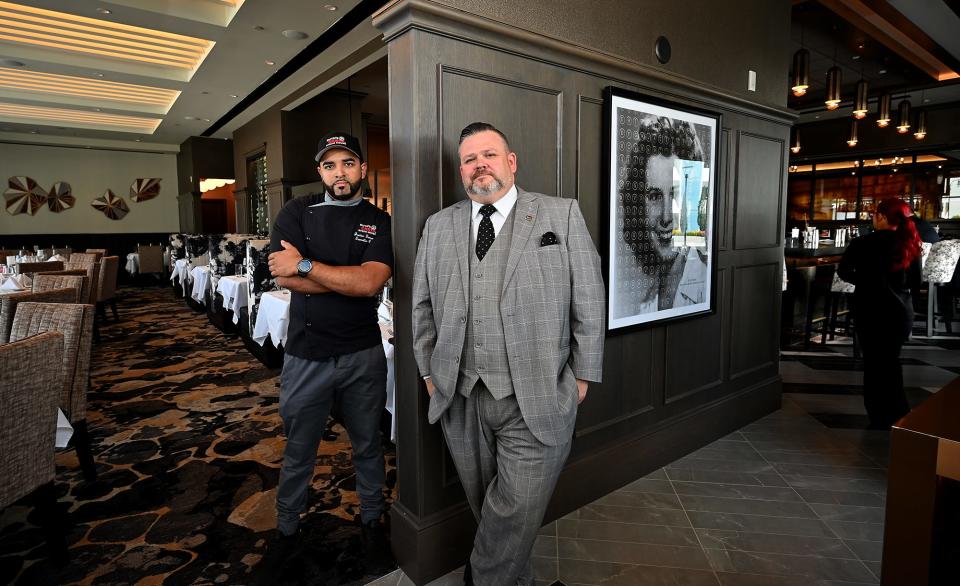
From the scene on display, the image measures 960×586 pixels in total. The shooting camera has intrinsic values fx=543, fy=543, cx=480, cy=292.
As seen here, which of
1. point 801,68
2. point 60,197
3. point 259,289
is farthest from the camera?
point 60,197

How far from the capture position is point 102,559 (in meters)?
2.42

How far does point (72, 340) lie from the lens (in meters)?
2.96

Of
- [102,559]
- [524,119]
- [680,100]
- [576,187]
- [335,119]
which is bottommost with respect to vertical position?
[102,559]

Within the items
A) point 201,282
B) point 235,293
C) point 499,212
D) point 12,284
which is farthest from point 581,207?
point 201,282

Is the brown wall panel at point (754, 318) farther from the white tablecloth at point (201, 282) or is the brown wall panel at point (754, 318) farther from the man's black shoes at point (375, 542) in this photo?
the white tablecloth at point (201, 282)

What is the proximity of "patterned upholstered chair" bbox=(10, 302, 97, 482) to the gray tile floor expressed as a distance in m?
2.06

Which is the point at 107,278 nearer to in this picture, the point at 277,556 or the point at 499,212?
the point at 277,556

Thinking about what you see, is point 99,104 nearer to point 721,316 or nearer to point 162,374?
point 162,374

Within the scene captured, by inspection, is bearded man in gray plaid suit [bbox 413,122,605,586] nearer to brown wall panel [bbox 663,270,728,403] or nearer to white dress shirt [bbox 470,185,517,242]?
white dress shirt [bbox 470,185,517,242]

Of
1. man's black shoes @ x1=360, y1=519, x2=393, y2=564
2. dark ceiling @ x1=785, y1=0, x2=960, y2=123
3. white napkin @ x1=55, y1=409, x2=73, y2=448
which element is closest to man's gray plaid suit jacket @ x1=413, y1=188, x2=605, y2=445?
man's black shoes @ x1=360, y1=519, x2=393, y2=564

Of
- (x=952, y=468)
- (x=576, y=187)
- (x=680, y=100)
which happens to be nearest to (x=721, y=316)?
(x=680, y=100)

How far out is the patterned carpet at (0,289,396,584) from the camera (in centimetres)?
237

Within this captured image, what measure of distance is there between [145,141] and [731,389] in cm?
1507

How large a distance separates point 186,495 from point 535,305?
2.39 metres
